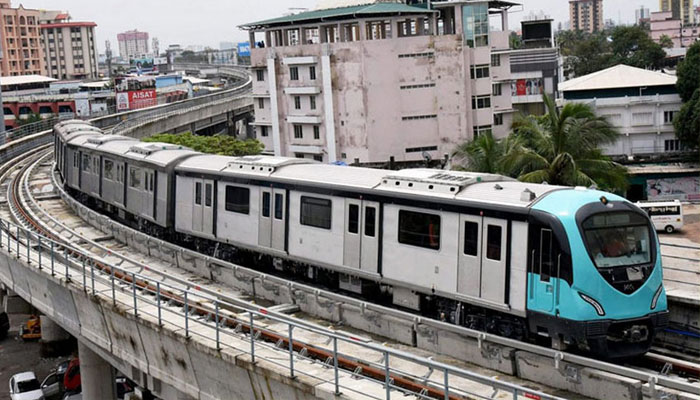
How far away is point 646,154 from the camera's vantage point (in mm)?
49156

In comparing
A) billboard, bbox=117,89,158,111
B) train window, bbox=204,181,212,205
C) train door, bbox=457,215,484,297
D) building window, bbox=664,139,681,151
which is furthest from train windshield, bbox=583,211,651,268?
billboard, bbox=117,89,158,111

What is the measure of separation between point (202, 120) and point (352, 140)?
1024 inches

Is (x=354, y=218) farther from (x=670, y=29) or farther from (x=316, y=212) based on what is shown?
(x=670, y=29)

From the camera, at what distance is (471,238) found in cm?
1452

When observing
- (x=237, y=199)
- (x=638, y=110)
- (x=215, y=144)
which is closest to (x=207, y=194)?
(x=237, y=199)

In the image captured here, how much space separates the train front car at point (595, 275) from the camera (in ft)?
41.3

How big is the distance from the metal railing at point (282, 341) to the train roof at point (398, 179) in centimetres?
302

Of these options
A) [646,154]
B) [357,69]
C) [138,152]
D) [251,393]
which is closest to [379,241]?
[251,393]

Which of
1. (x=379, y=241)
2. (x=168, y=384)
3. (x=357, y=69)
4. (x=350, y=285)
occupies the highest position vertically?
(x=357, y=69)

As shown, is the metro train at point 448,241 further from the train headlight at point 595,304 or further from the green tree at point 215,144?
the green tree at point 215,144

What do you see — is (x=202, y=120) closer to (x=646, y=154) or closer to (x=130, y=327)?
(x=646, y=154)

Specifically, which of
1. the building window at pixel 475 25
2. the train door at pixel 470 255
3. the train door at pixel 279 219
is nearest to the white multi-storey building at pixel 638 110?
the building window at pixel 475 25

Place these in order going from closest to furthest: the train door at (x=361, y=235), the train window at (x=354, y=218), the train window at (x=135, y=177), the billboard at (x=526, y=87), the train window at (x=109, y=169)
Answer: the train door at (x=361, y=235) → the train window at (x=354, y=218) → the train window at (x=135, y=177) → the train window at (x=109, y=169) → the billboard at (x=526, y=87)

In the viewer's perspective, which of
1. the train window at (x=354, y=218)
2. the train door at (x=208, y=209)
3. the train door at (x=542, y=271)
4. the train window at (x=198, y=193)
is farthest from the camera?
the train window at (x=198, y=193)
